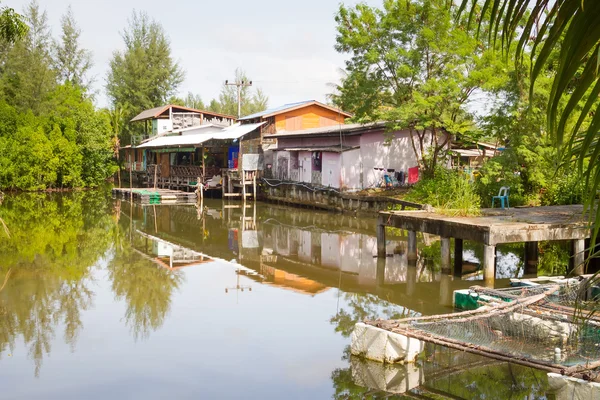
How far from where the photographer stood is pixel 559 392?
20.1 ft

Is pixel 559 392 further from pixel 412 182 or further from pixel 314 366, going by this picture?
pixel 412 182

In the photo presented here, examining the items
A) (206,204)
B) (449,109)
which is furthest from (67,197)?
(449,109)

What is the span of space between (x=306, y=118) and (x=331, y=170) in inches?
345

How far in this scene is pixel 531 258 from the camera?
1396 cm

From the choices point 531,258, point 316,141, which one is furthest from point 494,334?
point 316,141

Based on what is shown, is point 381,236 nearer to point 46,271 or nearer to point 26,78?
point 46,271

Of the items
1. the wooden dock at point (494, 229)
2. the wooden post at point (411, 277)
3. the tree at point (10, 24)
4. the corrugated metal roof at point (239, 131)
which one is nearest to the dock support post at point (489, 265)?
the wooden dock at point (494, 229)

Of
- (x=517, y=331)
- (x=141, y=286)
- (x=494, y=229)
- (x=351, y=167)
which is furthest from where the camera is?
(x=351, y=167)

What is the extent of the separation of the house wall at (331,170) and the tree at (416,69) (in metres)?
2.69

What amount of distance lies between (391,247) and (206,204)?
16.2 meters

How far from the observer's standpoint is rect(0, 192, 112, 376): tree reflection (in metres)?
10.2

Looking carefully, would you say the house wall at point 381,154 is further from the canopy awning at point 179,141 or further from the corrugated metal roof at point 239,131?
the canopy awning at point 179,141

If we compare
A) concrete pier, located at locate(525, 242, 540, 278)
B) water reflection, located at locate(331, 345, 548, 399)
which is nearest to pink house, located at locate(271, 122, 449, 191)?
concrete pier, located at locate(525, 242, 540, 278)

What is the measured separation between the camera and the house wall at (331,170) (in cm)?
2775
